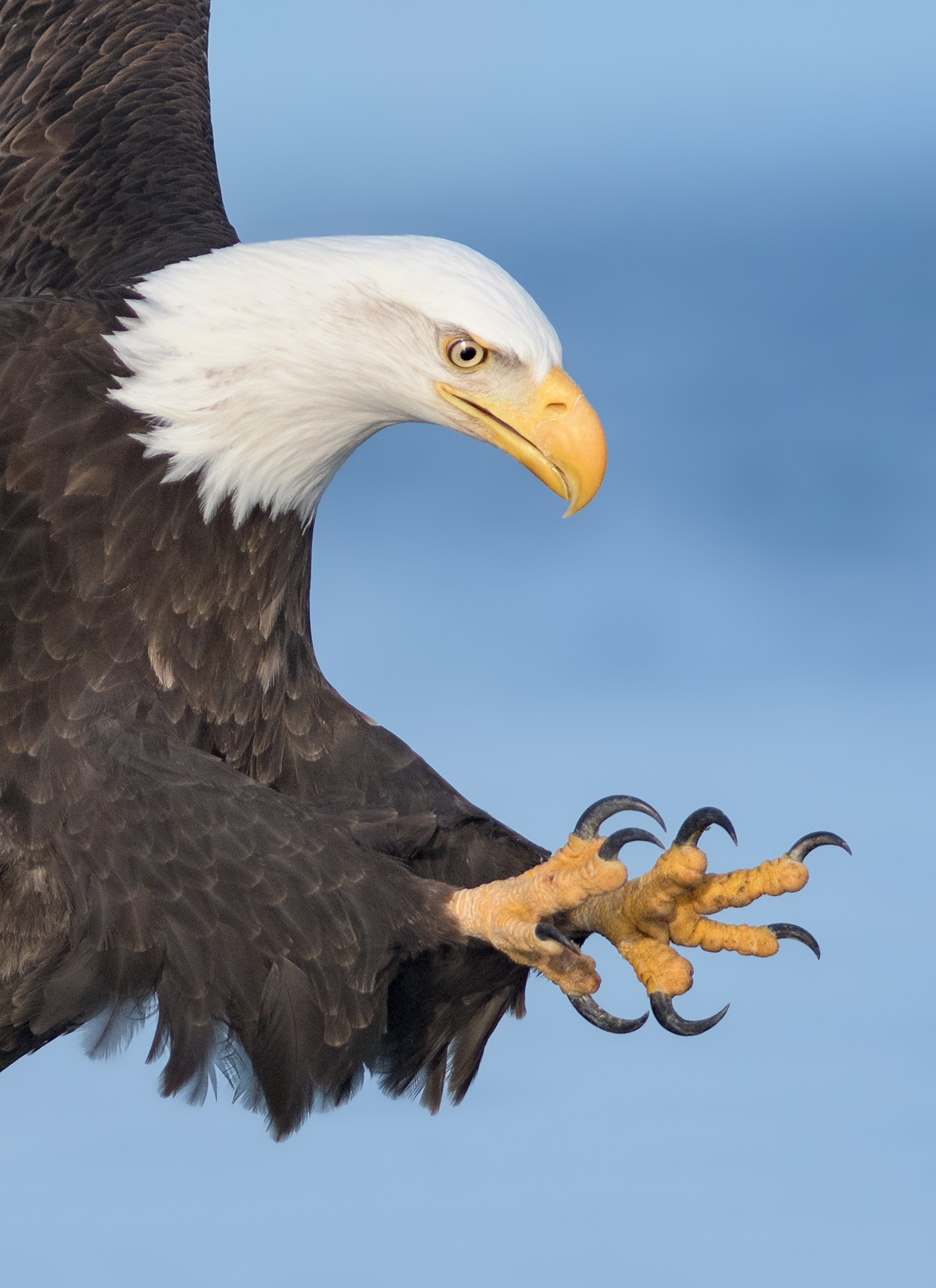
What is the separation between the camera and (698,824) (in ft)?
10.9

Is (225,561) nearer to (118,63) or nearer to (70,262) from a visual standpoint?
(70,262)

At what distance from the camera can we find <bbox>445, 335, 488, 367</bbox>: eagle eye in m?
3.29

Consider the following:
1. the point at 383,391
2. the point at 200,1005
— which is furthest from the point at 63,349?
the point at 200,1005

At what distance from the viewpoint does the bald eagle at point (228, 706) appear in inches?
130

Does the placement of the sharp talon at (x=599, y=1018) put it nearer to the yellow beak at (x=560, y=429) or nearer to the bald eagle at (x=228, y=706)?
the bald eagle at (x=228, y=706)

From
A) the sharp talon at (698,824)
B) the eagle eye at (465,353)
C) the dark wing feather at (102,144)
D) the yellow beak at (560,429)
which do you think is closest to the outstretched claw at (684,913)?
the sharp talon at (698,824)

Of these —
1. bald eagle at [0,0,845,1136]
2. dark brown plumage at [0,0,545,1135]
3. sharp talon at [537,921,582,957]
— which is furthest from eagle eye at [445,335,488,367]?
sharp talon at [537,921,582,957]

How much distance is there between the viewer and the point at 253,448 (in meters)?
3.50

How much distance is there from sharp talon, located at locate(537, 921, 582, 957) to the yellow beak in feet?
2.35

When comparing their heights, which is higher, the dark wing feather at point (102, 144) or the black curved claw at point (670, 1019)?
the dark wing feather at point (102, 144)

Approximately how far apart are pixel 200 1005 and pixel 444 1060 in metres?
0.74

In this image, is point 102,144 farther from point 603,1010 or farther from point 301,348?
point 603,1010

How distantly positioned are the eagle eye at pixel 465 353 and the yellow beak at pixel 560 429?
6cm

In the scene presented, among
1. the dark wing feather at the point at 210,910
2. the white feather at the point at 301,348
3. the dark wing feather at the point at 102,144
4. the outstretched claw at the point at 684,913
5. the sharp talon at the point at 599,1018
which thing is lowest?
the dark wing feather at the point at 210,910
